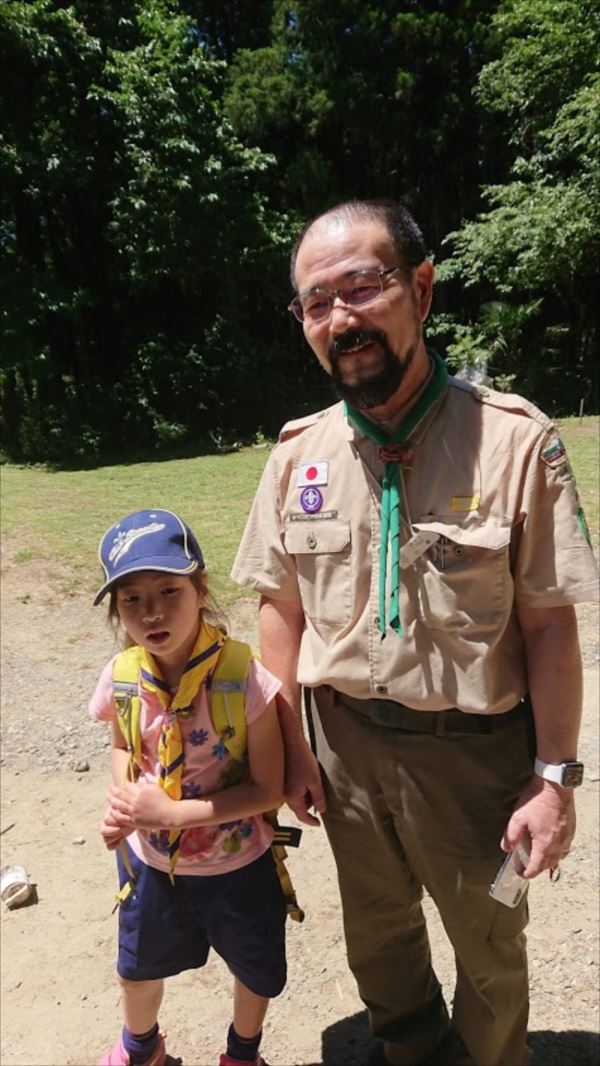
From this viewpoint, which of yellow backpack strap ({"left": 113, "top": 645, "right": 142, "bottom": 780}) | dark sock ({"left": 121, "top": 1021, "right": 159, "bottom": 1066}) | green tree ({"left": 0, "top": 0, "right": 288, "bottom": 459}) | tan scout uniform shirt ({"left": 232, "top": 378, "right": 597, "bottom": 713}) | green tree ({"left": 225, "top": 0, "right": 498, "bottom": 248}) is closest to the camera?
tan scout uniform shirt ({"left": 232, "top": 378, "right": 597, "bottom": 713})

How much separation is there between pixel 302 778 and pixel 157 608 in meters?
0.58

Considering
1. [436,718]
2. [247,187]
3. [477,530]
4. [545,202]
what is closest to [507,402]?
[477,530]

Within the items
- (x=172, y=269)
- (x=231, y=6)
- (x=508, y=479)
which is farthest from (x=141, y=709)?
(x=231, y=6)

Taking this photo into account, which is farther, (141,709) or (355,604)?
(141,709)

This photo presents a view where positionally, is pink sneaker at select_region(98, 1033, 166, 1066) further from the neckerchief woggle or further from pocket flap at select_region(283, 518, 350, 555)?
pocket flap at select_region(283, 518, 350, 555)

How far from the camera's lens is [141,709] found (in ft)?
6.16

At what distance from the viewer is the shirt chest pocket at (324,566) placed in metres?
1.76

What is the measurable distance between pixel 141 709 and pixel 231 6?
24426mm

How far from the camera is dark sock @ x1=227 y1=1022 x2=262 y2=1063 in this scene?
80.0 inches

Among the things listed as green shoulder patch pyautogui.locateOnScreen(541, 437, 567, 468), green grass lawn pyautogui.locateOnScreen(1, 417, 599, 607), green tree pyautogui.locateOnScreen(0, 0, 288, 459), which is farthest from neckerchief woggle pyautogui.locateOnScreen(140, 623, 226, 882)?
green tree pyautogui.locateOnScreen(0, 0, 288, 459)

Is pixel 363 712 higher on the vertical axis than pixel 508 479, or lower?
lower

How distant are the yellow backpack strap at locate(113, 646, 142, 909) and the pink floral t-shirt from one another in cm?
2

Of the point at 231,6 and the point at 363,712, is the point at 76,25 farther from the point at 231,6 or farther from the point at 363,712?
the point at 363,712

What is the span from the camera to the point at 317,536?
179 cm
